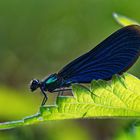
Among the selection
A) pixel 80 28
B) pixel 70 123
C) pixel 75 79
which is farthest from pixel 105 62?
pixel 80 28

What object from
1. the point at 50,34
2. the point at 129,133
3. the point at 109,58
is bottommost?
the point at 129,133

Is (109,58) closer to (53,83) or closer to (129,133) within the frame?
(53,83)

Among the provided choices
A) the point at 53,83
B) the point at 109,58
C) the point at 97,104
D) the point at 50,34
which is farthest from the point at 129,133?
the point at 50,34

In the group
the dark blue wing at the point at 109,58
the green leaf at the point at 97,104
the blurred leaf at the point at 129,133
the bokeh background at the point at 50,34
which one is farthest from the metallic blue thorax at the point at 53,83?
the bokeh background at the point at 50,34

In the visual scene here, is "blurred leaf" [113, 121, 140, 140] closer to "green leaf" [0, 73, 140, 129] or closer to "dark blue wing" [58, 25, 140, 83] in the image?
"dark blue wing" [58, 25, 140, 83]

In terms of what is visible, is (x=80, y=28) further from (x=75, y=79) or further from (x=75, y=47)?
(x=75, y=79)

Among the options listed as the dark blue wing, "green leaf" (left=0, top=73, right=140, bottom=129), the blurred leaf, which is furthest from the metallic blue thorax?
the blurred leaf

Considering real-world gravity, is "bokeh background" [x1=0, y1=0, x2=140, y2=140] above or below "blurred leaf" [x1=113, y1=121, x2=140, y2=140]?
above
